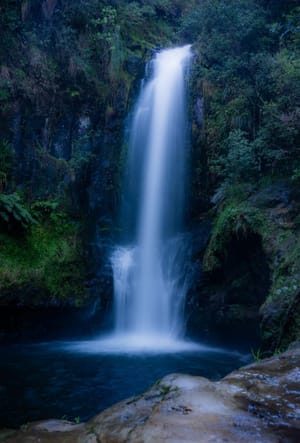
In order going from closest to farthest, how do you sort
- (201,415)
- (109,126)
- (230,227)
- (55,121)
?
(201,415) → (230,227) → (55,121) → (109,126)


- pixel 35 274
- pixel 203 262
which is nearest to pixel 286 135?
pixel 203 262

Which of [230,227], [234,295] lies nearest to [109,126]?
[230,227]

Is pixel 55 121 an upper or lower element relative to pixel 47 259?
upper

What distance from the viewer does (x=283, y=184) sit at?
809 centimetres

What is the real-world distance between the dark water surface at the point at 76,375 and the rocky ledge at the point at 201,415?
219cm

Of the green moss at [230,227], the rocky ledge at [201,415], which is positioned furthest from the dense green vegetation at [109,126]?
the rocky ledge at [201,415]

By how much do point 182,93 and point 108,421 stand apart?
1220 centimetres

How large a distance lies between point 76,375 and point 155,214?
6.65 metres

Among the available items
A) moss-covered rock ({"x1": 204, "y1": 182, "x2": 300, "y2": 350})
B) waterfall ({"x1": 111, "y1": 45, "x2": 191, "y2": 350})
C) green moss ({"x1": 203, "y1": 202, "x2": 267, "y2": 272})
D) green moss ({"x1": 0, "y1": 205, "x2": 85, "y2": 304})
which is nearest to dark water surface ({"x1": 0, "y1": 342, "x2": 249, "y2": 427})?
green moss ({"x1": 0, "y1": 205, "x2": 85, "y2": 304})

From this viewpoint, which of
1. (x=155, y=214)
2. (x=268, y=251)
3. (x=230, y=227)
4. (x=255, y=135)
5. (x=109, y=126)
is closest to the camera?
(x=268, y=251)

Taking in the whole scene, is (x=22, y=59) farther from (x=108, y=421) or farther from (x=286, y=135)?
(x=108, y=421)

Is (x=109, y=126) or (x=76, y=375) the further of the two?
(x=109, y=126)

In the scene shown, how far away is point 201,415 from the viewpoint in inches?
76.7

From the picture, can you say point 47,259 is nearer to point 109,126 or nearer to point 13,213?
point 13,213
